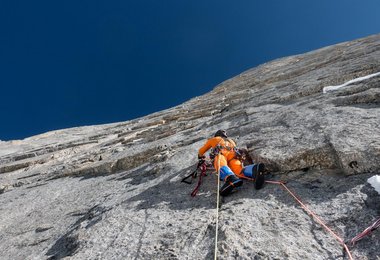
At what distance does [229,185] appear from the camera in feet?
18.4

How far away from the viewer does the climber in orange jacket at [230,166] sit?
5613 mm

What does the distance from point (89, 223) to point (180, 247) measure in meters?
2.61

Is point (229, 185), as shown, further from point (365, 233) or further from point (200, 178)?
point (365, 233)

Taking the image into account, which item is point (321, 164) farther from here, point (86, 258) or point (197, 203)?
point (86, 258)

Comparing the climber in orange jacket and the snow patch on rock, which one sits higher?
the climber in orange jacket

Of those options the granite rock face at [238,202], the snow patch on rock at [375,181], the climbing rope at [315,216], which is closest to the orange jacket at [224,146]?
the granite rock face at [238,202]

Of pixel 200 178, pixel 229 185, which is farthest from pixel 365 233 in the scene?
pixel 200 178

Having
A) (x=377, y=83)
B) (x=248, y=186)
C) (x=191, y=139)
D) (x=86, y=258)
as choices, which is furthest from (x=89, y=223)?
(x=377, y=83)

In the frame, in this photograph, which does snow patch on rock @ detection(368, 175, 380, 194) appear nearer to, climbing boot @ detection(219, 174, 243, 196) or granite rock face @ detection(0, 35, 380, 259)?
granite rock face @ detection(0, 35, 380, 259)

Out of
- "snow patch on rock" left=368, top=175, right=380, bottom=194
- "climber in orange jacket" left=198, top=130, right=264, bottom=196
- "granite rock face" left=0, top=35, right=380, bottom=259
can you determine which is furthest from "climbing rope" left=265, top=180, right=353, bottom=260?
"snow patch on rock" left=368, top=175, right=380, bottom=194

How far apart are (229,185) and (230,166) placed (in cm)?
98

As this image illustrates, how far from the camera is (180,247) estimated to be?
179 inches

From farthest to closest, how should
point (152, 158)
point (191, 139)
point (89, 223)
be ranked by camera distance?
point (191, 139) → point (152, 158) → point (89, 223)

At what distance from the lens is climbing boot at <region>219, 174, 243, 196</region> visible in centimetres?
560
